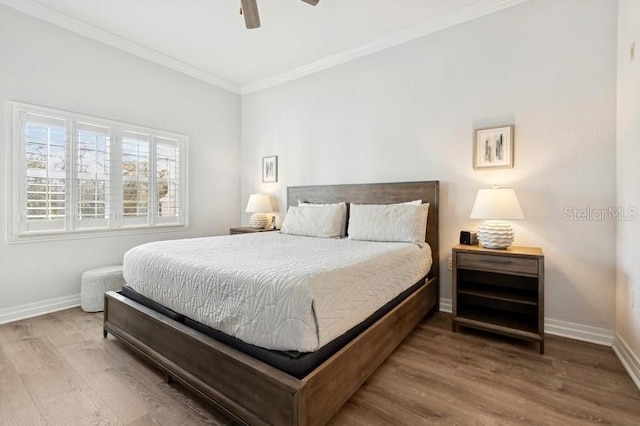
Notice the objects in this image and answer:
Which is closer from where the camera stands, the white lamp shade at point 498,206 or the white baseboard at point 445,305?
the white lamp shade at point 498,206

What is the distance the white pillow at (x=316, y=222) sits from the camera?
10.7ft

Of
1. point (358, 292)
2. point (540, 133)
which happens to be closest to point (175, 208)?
point (358, 292)

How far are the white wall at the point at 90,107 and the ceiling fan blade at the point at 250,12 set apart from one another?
2.21m

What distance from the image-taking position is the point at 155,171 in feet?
12.8

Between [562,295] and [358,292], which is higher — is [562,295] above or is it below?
below

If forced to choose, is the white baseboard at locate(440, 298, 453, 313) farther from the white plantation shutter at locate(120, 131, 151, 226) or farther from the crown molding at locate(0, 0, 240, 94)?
the crown molding at locate(0, 0, 240, 94)

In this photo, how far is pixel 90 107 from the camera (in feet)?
10.8

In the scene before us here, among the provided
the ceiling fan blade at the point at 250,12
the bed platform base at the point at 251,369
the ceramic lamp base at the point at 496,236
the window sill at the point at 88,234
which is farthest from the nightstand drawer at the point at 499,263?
the window sill at the point at 88,234

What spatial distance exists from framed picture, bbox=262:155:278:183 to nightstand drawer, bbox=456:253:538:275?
2875 millimetres

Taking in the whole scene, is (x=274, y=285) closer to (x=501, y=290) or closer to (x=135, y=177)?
(x=501, y=290)

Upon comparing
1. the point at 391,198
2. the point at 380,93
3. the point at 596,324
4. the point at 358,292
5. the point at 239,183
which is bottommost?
the point at 596,324

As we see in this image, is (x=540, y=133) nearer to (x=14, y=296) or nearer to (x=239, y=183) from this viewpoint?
(x=239, y=183)

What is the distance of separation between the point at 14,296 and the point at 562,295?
4975 mm

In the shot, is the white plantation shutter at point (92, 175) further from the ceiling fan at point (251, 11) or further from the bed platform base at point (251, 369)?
the ceiling fan at point (251, 11)
